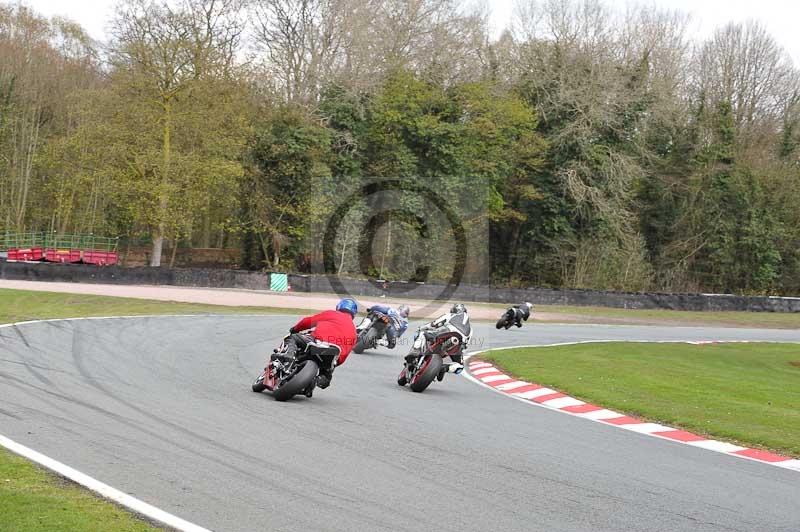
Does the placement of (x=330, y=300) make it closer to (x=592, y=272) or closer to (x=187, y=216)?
(x=187, y=216)

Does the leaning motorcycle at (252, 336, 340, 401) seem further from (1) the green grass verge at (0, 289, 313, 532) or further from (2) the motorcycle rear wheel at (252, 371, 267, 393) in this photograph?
(1) the green grass verge at (0, 289, 313, 532)

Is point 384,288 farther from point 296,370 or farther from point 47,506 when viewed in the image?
point 47,506

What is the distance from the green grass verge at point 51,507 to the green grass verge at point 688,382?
7493mm

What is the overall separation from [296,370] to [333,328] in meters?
0.69

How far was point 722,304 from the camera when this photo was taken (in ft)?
143

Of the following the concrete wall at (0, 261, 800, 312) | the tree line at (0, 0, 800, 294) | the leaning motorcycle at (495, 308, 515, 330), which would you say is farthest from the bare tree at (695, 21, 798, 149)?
the leaning motorcycle at (495, 308, 515, 330)

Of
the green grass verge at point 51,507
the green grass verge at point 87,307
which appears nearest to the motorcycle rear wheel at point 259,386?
the green grass verge at point 51,507

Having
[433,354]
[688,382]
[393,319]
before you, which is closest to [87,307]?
[393,319]

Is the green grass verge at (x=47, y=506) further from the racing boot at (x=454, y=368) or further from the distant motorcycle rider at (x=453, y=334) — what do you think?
the racing boot at (x=454, y=368)

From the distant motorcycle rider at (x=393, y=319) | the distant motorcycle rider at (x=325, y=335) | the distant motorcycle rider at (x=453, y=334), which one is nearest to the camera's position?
the distant motorcycle rider at (x=325, y=335)

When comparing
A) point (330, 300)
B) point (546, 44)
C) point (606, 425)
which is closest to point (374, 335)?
point (606, 425)

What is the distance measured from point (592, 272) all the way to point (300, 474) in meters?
47.8

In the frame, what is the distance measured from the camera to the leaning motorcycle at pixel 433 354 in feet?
42.8

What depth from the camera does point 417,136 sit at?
173 feet
